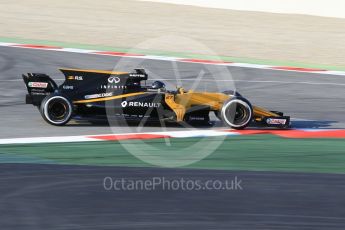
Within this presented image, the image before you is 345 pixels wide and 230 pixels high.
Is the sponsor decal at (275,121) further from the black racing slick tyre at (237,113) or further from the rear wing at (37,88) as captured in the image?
the rear wing at (37,88)

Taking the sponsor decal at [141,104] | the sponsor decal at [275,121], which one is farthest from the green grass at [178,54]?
the sponsor decal at [141,104]

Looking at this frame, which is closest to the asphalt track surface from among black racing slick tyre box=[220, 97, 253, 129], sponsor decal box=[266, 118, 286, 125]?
black racing slick tyre box=[220, 97, 253, 129]

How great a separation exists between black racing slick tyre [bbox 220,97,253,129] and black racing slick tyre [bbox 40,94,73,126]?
220cm

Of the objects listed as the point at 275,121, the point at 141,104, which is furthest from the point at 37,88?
the point at 275,121

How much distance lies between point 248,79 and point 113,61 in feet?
12.5

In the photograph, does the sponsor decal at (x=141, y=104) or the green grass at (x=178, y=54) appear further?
the green grass at (x=178, y=54)

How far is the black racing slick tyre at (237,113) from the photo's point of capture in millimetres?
11375

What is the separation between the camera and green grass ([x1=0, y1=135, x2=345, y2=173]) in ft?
30.0

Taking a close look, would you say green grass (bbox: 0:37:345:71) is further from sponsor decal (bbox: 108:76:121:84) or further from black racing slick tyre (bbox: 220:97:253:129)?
sponsor decal (bbox: 108:76:121:84)

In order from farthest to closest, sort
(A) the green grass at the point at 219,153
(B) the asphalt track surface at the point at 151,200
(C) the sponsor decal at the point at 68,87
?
(C) the sponsor decal at the point at 68,87
(A) the green grass at the point at 219,153
(B) the asphalt track surface at the point at 151,200

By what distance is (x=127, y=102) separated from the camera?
1150 cm

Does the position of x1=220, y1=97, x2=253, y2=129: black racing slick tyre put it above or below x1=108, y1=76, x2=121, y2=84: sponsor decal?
below

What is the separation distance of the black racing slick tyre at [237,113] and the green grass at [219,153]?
45 cm

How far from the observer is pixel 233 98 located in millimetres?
11375
